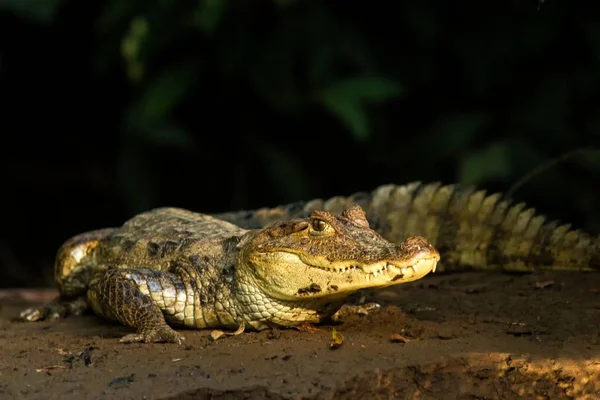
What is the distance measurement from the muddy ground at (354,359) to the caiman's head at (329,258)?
24 centimetres

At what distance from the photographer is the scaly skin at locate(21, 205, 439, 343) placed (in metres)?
4.29

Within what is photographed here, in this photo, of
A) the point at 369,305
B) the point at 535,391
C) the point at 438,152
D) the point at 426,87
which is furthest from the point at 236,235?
the point at 426,87

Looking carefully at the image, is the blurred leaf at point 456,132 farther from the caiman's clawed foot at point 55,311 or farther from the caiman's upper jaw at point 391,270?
the caiman's upper jaw at point 391,270

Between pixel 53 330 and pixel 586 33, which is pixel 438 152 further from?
pixel 53 330

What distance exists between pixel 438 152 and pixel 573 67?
4.14ft

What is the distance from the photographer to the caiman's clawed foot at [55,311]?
18.1 feet

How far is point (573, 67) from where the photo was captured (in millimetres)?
8305

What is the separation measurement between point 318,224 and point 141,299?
34.5 inches

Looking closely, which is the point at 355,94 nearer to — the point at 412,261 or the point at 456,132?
the point at 456,132

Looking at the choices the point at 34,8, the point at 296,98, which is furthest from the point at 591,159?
the point at 34,8

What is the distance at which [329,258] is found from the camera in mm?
4359

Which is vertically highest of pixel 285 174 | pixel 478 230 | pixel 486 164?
pixel 486 164

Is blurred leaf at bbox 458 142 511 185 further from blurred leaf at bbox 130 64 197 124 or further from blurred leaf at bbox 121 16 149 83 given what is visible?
blurred leaf at bbox 121 16 149 83

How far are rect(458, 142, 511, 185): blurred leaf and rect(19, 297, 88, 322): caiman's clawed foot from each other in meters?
3.14
